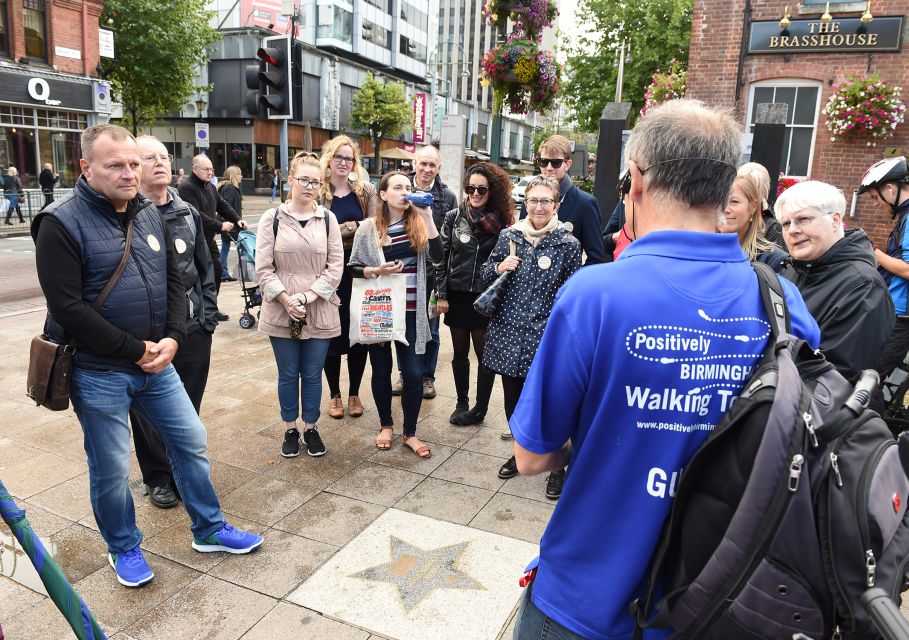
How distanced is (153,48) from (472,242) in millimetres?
26610

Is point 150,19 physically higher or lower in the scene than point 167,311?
higher

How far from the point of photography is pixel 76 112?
80.1ft

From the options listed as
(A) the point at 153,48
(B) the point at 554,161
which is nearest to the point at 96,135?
(B) the point at 554,161

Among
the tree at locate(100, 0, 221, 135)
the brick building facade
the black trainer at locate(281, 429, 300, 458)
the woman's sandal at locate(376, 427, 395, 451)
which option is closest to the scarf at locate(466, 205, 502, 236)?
the woman's sandal at locate(376, 427, 395, 451)

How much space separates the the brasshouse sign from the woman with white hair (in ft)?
38.2

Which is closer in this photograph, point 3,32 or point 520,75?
point 520,75

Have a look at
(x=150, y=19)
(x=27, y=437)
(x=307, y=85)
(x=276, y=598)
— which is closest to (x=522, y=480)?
(x=276, y=598)

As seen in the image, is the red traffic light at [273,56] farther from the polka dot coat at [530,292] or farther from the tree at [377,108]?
the tree at [377,108]

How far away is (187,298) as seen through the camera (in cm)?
372

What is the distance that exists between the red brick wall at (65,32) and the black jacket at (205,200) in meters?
20.1

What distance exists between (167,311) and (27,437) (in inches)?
96.4

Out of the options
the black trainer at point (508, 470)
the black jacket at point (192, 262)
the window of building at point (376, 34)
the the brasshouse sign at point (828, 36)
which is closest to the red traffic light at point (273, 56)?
the black jacket at point (192, 262)

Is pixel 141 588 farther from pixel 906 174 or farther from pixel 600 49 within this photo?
pixel 600 49

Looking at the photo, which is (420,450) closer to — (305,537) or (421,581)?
(305,537)
